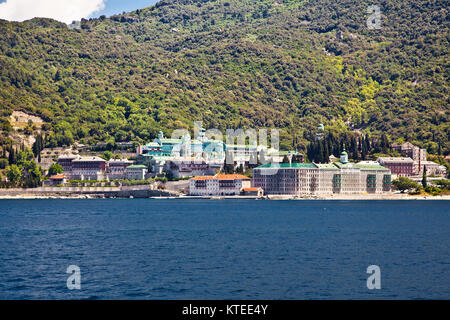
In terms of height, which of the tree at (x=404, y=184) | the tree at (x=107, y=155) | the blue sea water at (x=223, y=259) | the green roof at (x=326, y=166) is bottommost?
the blue sea water at (x=223, y=259)

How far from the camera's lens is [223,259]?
43188mm

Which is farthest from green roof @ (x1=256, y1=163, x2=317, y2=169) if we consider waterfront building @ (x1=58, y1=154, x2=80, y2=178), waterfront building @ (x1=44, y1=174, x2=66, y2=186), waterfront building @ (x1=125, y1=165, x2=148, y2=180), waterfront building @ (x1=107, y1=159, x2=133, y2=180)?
waterfront building @ (x1=58, y1=154, x2=80, y2=178)

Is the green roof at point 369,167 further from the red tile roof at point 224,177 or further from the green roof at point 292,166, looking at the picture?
the red tile roof at point 224,177

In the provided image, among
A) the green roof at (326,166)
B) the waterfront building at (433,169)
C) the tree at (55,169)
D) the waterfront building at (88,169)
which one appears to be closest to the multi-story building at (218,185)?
the green roof at (326,166)

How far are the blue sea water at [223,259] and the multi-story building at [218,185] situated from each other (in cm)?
7303

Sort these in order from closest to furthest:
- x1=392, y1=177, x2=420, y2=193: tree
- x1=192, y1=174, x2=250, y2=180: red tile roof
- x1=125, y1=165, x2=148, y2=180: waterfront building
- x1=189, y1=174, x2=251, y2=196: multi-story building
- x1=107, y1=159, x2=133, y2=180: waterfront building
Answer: x1=392, y1=177, x2=420, y2=193: tree < x1=192, y1=174, x2=250, y2=180: red tile roof < x1=189, y1=174, x2=251, y2=196: multi-story building < x1=107, y1=159, x2=133, y2=180: waterfront building < x1=125, y1=165, x2=148, y2=180: waterfront building

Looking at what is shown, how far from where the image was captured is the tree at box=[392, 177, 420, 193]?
462ft

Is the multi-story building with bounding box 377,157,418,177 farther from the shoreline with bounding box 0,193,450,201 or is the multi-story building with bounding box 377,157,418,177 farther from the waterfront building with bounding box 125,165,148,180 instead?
the waterfront building with bounding box 125,165,148,180

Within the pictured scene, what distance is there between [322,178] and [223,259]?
104m

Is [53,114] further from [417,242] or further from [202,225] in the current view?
[417,242]

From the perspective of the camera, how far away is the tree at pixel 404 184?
140788 millimetres

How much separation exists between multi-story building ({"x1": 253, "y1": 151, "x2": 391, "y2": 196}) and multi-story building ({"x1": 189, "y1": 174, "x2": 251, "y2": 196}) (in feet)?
11.1

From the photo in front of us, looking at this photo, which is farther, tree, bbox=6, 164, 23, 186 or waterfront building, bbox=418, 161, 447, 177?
waterfront building, bbox=418, 161, 447, 177
